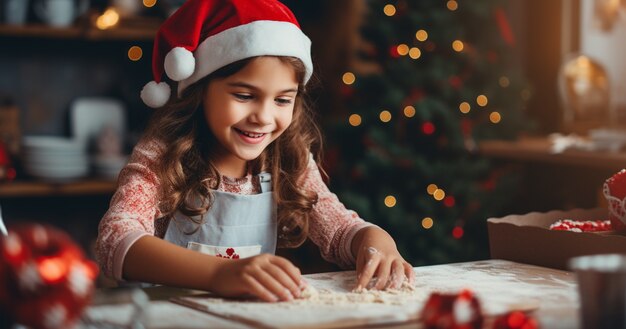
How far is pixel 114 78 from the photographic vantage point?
363 cm

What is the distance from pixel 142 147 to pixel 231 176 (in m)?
0.20

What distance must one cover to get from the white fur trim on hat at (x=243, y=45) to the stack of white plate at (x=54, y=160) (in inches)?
67.5

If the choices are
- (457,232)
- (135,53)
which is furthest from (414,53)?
(135,53)

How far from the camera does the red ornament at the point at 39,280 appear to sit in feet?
2.72

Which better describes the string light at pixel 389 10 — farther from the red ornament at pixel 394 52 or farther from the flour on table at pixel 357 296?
the flour on table at pixel 357 296

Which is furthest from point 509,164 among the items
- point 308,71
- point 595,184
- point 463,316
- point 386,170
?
point 463,316

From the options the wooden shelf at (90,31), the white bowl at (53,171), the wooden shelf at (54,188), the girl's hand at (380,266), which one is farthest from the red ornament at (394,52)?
the girl's hand at (380,266)

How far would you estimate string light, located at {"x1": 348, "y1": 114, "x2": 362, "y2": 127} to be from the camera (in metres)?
3.38

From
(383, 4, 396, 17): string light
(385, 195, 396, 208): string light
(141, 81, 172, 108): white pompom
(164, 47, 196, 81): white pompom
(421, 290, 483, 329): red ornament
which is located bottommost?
(385, 195, 396, 208): string light

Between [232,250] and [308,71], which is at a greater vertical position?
[308,71]

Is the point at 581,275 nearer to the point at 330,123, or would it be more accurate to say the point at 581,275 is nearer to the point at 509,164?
the point at 330,123

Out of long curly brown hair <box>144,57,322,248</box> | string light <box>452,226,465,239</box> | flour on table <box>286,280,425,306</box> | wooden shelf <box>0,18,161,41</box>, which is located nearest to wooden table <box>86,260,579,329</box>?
flour on table <box>286,280,425,306</box>

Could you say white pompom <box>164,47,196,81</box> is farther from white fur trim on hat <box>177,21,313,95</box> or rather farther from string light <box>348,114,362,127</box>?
string light <box>348,114,362,127</box>

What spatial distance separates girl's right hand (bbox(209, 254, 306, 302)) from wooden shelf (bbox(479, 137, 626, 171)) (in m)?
1.93
